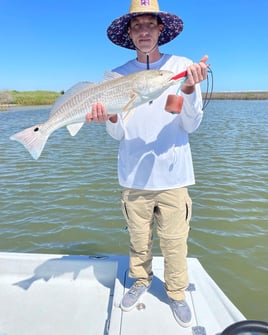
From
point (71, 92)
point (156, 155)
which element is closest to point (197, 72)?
point (156, 155)

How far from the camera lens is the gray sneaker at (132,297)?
335 cm

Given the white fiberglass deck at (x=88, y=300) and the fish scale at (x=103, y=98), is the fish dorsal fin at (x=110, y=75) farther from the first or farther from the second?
the white fiberglass deck at (x=88, y=300)

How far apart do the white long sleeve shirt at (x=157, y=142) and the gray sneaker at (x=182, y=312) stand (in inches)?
45.3

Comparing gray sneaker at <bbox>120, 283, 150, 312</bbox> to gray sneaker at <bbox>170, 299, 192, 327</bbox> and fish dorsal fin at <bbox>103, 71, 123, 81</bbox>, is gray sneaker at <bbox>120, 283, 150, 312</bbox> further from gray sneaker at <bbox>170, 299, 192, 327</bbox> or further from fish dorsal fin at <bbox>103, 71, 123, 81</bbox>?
fish dorsal fin at <bbox>103, 71, 123, 81</bbox>

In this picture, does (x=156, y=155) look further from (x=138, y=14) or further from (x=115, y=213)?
(x=115, y=213)

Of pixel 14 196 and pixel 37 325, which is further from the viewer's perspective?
pixel 14 196

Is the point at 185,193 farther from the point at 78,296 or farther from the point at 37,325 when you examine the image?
the point at 37,325

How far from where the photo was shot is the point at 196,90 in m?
3.05

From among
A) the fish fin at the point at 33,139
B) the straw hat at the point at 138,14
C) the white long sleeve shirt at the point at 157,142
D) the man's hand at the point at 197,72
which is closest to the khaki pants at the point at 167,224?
the white long sleeve shirt at the point at 157,142

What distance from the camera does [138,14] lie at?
3.14m

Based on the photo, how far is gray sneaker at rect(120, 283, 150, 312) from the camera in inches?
132

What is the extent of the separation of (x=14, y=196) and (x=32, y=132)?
19.9 ft

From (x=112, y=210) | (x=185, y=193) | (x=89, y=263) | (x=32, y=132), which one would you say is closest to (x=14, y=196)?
(x=112, y=210)

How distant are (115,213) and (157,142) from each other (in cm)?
454
